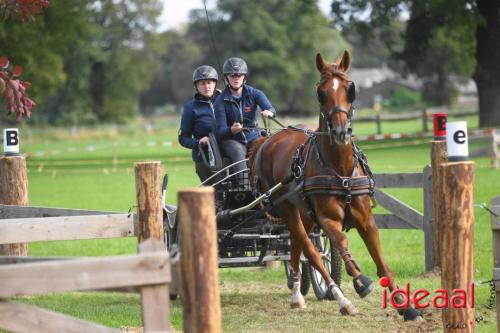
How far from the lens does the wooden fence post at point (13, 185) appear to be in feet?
36.3

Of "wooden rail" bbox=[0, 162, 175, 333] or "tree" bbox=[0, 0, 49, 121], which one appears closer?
"wooden rail" bbox=[0, 162, 175, 333]

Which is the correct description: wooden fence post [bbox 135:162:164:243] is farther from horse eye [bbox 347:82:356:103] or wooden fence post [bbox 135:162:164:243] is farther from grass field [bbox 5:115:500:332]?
horse eye [bbox 347:82:356:103]

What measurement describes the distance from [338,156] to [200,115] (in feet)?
10.1

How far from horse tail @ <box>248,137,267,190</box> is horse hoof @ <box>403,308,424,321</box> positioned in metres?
2.52

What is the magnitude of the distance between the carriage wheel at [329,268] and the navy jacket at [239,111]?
144 cm

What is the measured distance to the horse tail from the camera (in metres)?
10.2

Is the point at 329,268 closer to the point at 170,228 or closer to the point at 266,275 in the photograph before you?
the point at 170,228

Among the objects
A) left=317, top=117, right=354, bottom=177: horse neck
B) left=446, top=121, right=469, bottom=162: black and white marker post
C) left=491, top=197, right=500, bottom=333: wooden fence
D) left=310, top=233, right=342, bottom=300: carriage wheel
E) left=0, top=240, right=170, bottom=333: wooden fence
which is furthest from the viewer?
left=310, top=233, right=342, bottom=300: carriage wheel

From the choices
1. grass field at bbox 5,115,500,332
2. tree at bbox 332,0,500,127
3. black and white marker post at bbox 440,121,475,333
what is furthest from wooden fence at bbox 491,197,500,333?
tree at bbox 332,0,500,127

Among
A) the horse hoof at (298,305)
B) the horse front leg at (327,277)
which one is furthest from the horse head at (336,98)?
the horse hoof at (298,305)

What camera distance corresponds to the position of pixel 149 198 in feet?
24.5

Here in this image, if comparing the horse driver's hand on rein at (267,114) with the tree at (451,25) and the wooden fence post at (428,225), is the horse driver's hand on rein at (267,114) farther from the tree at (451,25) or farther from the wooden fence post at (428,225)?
the tree at (451,25)

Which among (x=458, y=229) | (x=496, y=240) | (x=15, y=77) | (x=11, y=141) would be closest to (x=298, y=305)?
(x=496, y=240)

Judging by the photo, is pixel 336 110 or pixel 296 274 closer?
pixel 336 110
